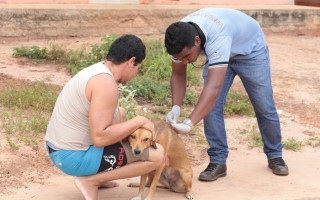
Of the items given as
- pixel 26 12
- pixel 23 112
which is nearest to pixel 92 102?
pixel 23 112

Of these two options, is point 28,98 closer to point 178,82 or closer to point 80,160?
point 178,82

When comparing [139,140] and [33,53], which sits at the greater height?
[139,140]

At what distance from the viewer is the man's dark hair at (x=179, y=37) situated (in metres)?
4.18

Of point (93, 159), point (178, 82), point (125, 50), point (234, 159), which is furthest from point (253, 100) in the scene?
point (93, 159)

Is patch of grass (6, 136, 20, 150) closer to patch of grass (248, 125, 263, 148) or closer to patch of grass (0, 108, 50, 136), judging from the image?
patch of grass (0, 108, 50, 136)

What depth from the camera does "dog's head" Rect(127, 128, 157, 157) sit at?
3.94 metres

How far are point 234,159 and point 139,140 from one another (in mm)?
2063

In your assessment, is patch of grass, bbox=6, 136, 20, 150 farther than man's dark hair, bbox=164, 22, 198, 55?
Yes

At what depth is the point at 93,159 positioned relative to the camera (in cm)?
392

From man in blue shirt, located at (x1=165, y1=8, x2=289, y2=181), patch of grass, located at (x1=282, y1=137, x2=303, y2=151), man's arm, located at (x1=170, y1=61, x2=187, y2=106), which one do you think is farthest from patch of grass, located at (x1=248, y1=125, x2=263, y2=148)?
man's arm, located at (x1=170, y1=61, x2=187, y2=106)

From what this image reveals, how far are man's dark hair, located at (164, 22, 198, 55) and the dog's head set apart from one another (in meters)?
0.72

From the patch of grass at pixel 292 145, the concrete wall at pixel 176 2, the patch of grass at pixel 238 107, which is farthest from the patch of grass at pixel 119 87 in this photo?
the concrete wall at pixel 176 2

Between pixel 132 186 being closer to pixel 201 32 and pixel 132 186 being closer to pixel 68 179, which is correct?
pixel 68 179

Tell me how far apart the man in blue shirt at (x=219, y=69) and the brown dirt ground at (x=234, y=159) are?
9.4 inches
